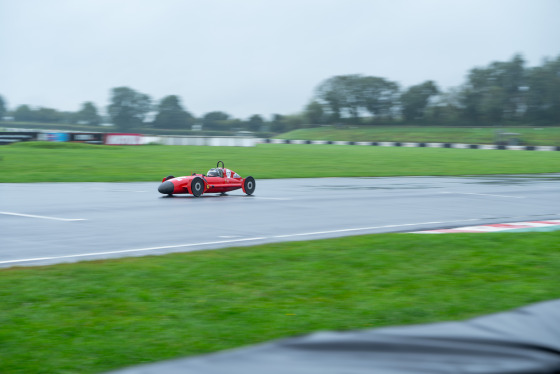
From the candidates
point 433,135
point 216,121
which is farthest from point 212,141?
point 216,121

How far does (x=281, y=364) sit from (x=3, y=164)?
29305mm

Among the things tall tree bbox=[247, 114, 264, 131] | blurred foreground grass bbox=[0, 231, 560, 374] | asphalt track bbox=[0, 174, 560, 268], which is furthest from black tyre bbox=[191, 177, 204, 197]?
tall tree bbox=[247, 114, 264, 131]

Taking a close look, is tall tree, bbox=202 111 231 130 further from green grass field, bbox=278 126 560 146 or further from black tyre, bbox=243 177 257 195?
black tyre, bbox=243 177 257 195

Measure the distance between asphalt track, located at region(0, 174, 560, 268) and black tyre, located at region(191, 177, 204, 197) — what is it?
196 mm

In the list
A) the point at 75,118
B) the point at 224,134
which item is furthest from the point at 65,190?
the point at 75,118

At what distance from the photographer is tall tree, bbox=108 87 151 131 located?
109 metres

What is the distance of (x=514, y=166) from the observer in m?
39.5

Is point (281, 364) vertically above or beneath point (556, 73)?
beneath

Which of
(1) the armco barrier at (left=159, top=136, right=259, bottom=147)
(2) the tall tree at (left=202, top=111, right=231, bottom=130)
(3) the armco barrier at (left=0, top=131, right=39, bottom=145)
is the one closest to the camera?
(3) the armco barrier at (left=0, top=131, right=39, bottom=145)

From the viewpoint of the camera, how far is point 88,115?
378ft

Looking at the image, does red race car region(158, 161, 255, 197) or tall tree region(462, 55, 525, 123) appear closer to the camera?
red race car region(158, 161, 255, 197)

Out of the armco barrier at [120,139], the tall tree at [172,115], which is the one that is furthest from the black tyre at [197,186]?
the tall tree at [172,115]

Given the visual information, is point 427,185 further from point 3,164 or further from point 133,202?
point 3,164

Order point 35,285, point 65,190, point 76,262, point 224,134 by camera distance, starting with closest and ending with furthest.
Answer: point 35,285
point 76,262
point 65,190
point 224,134
